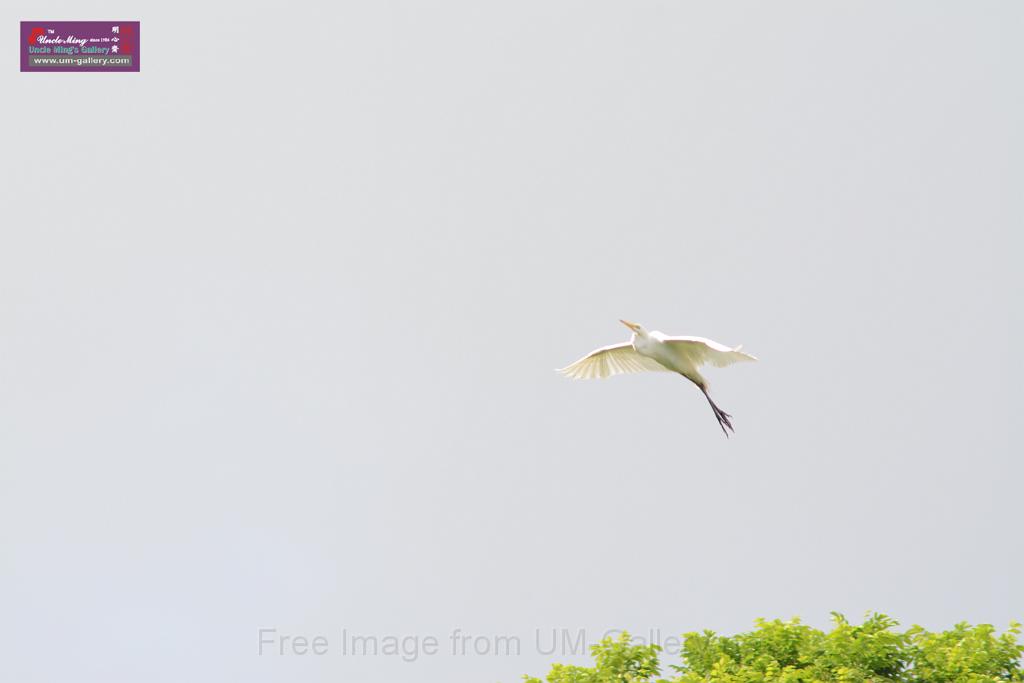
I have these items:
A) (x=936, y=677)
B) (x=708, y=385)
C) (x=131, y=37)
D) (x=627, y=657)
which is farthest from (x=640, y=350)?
(x=131, y=37)

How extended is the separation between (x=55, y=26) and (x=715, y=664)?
22.1 m

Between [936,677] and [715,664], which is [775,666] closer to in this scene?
[715,664]

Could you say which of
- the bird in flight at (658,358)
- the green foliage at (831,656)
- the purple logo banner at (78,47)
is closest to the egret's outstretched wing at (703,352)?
the bird in flight at (658,358)

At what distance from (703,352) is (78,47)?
18784 millimetres

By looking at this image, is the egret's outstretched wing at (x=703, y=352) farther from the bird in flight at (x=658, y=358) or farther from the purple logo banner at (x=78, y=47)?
the purple logo banner at (x=78, y=47)

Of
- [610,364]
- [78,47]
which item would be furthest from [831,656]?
[78,47]

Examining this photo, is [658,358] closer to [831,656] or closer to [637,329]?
[637,329]

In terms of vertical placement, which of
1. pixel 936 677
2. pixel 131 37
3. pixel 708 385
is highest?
pixel 131 37

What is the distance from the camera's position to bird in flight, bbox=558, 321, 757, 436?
16.9 metres

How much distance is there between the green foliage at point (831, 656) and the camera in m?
14.4

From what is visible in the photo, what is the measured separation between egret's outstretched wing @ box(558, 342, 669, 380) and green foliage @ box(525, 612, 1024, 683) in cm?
433

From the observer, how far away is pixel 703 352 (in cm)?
1716

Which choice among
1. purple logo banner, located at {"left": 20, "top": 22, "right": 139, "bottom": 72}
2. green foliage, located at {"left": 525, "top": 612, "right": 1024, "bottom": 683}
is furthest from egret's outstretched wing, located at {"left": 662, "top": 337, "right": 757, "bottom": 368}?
purple logo banner, located at {"left": 20, "top": 22, "right": 139, "bottom": 72}

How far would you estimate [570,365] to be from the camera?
61.5 ft
